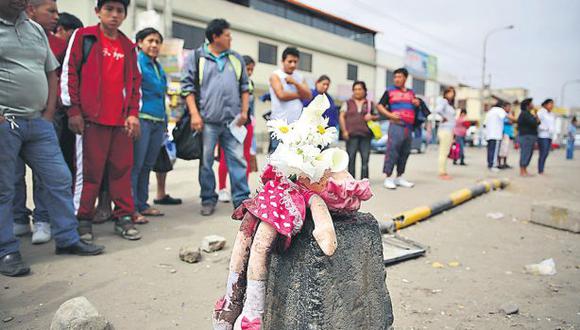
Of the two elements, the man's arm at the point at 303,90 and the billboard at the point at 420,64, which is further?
the billboard at the point at 420,64

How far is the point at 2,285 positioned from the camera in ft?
8.78

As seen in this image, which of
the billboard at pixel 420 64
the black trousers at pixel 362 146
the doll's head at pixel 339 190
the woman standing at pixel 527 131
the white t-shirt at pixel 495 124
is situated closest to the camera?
the doll's head at pixel 339 190

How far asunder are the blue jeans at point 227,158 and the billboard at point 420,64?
3129 cm

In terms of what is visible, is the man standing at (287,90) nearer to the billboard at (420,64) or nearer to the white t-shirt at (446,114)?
the white t-shirt at (446,114)

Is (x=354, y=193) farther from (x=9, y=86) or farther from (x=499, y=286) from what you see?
(x=9, y=86)

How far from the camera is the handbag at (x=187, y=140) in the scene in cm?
472

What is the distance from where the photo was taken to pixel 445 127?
8.52 metres

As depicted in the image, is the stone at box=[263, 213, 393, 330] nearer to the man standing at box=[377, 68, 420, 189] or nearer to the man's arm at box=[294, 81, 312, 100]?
the man's arm at box=[294, 81, 312, 100]

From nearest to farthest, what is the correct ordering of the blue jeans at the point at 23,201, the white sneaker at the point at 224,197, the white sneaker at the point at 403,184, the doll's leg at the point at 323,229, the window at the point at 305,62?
the doll's leg at the point at 323,229 < the blue jeans at the point at 23,201 < the white sneaker at the point at 224,197 < the white sneaker at the point at 403,184 < the window at the point at 305,62

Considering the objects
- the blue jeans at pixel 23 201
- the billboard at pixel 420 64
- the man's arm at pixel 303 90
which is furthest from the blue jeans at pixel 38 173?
the billboard at pixel 420 64

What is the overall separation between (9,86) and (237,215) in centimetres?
200

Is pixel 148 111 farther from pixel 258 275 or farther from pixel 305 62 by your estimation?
pixel 305 62

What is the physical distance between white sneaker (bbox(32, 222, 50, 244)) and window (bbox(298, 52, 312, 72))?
23.1 m

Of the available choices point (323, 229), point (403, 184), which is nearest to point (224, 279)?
point (323, 229)
